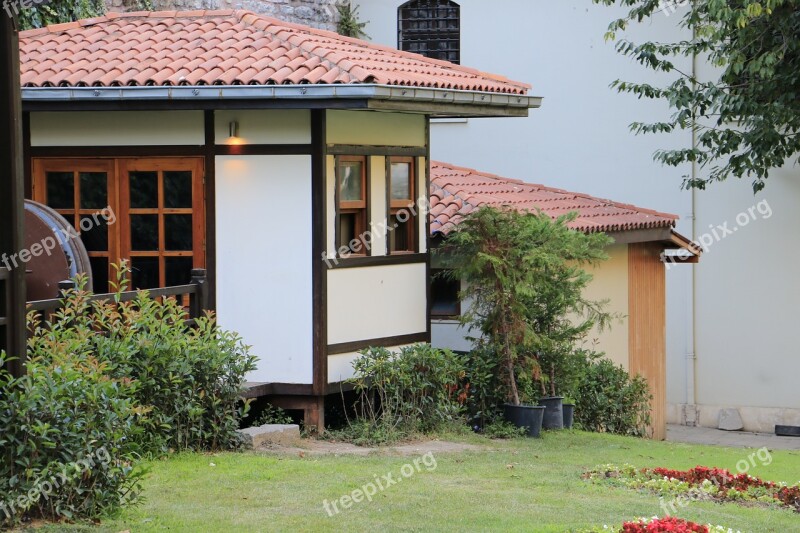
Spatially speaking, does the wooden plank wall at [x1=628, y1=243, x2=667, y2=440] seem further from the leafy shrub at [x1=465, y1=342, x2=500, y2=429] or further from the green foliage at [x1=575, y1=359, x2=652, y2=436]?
the leafy shrub at [x1=465, y1=342, x2=500, y2=429]

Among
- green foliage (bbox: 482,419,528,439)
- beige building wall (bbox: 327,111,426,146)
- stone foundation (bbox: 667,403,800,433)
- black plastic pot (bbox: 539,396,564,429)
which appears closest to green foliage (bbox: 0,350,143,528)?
beige building wall (bbox: 327,111,426,146)

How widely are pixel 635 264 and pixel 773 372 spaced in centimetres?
380

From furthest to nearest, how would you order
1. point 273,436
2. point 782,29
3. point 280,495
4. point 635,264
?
point 635,264
point 782,29
point 273,436
point 280,495

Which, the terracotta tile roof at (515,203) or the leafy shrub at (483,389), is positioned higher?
the terracotta tile roof at (515,203)

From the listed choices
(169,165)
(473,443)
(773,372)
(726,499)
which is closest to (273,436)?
(473,443)

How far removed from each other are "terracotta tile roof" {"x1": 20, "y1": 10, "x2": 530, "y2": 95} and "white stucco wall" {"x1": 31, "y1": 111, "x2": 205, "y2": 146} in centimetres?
49

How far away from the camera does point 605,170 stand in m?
20.7

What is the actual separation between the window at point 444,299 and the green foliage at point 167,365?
465 centimetres

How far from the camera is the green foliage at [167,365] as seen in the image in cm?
925

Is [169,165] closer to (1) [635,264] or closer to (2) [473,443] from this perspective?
(2) [473,443]

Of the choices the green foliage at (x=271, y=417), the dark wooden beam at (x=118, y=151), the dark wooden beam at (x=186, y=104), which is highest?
the dark wooden beam at (x=186, y=104)

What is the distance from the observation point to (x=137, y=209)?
12.2 meters

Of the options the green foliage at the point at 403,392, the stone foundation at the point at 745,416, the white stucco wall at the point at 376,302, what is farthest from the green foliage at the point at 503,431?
the stone foundation at the point at 745,416

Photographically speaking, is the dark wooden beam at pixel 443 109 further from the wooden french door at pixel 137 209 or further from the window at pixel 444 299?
the window at pixel 444 299
